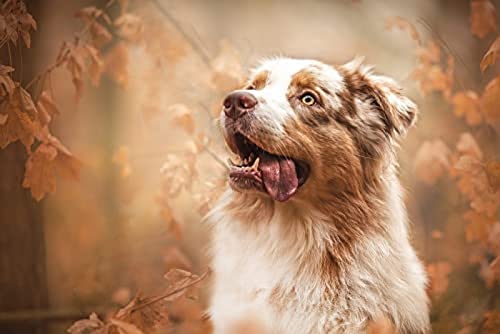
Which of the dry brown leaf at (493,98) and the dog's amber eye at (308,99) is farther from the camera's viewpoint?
the dry brown leaf at (493,98)

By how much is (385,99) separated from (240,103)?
0.44 m

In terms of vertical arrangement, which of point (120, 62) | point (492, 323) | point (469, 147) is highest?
point (120, 62)

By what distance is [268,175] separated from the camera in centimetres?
186

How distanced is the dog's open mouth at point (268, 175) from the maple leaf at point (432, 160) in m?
1.32

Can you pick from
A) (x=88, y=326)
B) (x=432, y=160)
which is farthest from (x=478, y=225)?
(x=88, y=326)

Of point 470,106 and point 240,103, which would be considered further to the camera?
point 470,106

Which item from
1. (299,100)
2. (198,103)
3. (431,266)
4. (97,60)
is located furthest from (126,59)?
(431,266)

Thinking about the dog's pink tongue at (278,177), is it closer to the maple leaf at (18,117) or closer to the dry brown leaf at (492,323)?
the maple leaf at (18,117)

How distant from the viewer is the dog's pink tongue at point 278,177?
185 centimetres

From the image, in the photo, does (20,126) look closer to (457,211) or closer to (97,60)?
(97,60)

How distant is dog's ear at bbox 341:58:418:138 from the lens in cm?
197

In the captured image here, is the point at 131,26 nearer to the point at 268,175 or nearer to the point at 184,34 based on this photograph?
the point at 184,34

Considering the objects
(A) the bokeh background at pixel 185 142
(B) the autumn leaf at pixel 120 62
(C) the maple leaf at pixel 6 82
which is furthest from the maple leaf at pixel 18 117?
(B) the autumn leaf at pixel 120 62

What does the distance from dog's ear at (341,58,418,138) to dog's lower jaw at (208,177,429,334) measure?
182 millimetres
